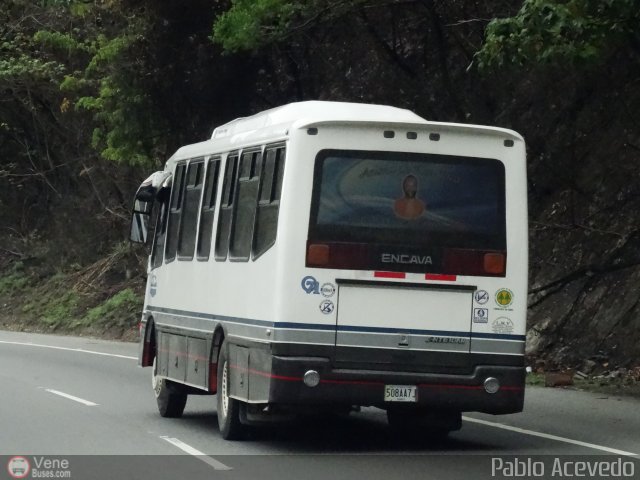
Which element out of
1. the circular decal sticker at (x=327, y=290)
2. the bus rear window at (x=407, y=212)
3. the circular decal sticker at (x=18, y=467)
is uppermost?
the bus rear window at (x=407, y=212)

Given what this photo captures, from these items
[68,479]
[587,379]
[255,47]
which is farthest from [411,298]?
[255,47]

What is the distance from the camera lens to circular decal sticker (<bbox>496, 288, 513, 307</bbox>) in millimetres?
13102

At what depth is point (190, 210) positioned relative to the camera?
16062 mm

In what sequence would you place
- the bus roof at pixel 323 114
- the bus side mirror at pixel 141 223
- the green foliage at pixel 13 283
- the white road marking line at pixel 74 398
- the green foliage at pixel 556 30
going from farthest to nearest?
1. the green foliage at pixel 13 283
2. the bus side mirror at pixel 141 223
3. the white road marking line at pixel 74 398
4. the green foliage at pixel 556 30
5. the bus roof at pixel 323 114

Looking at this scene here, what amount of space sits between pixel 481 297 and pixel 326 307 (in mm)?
1421

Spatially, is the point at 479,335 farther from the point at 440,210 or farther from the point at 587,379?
the point at 587,379

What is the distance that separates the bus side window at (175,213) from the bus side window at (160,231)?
22cm

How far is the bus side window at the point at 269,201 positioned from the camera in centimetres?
1313

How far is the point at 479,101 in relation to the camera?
91.4 feet

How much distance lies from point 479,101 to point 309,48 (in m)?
5.32

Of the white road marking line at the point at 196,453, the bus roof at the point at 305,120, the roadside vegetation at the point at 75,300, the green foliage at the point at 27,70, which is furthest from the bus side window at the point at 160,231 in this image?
the green foliage at the point at 27,70

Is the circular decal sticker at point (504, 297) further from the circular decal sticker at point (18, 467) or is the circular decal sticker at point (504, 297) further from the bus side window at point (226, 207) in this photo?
the circular decal sticker at point (18, 467)

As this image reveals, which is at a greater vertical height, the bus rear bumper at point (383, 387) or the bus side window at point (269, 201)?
the bus side window at point (269, 201)

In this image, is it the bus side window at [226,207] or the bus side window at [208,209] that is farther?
the bus side window at [208,209]
